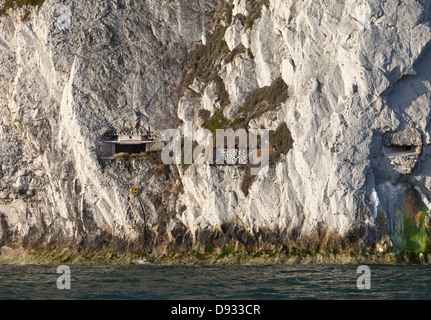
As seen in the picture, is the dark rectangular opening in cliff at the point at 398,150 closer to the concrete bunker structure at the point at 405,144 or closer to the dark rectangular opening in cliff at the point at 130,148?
the concrete bunker structure at the point at 405,144

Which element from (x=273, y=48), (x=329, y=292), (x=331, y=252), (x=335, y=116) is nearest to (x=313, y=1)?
(x=273, y=48)

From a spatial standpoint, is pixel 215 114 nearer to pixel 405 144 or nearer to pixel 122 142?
pixel 122 142

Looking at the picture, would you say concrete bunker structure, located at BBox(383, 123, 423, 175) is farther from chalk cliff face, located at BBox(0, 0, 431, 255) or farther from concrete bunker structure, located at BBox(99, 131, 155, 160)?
concrete bunker structure, located at BBox(99, 131, 155, 160)

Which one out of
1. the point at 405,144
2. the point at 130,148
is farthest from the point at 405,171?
the point at 130,148

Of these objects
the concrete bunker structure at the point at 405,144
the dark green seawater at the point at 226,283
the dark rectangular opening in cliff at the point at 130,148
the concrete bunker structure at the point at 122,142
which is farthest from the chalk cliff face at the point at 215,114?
the dark green seawater at the point at 226,283
